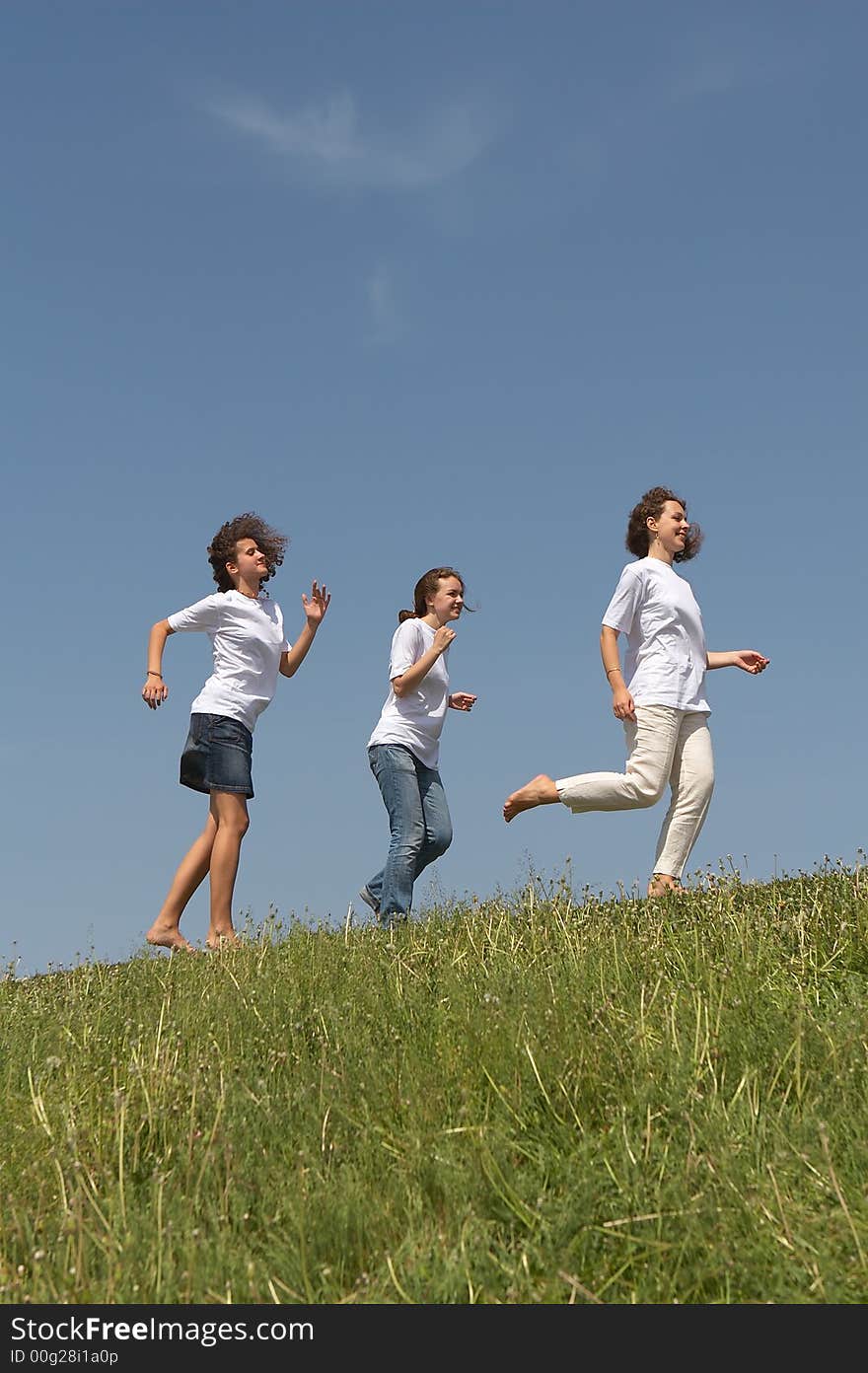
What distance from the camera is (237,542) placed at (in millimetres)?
9391

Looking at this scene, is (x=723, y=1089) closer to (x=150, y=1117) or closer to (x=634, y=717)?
(x=150, y=1117)

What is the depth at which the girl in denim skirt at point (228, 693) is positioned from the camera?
344 inches

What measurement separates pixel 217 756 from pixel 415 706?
4.90 feet

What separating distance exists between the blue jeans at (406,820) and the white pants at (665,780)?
38.1 inches

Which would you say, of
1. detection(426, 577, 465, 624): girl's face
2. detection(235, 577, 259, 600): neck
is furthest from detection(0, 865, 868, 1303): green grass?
detection(235, 577, 259, 600): neck

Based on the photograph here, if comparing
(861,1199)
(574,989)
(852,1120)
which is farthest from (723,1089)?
(574,989)

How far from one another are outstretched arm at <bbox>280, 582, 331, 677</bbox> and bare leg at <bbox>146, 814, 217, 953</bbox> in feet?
4.35

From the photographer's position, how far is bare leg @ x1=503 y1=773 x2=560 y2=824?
827cm

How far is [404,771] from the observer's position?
847 cm

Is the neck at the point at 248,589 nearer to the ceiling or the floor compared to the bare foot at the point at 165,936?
nearer to the ceiling

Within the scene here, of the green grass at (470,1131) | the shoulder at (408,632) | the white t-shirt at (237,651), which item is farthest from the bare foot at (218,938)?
the shoulder at (408,632)

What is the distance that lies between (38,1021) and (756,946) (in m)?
3.83

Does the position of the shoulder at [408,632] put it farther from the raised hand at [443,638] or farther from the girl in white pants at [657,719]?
the girl in white pants at [657,719]
